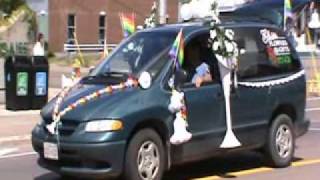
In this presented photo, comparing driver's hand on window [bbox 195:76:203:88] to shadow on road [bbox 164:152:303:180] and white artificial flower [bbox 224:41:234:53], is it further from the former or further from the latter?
shadow on road [bbox 164:152:303:180]

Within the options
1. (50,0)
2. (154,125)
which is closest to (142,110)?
(154,125)

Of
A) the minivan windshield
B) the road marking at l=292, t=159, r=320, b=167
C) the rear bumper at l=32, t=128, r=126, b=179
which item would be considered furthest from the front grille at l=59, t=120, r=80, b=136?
the road marking at l=292, t=159, r=320, b=167

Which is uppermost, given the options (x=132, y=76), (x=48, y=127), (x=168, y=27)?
(x=168, y=27)

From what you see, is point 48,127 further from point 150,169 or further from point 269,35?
point 269,35

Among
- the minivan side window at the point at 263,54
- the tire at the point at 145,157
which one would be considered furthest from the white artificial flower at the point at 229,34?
the tire at the point at 145,157

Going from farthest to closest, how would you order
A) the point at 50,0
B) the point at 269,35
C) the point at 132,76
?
the point at 50,0 → the point at 269,35 → the point at 132,76

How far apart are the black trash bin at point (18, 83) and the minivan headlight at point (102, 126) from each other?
366 inches

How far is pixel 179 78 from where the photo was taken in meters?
9.30

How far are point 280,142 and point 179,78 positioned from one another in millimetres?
2222

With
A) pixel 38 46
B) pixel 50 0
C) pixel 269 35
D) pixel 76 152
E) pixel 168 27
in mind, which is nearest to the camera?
pixel 76 152

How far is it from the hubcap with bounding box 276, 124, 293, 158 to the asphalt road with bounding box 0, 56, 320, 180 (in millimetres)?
233

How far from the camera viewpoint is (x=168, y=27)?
1003 centimetres

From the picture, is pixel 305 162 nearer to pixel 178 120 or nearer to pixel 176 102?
pixel 178 120

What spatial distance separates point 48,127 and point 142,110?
1.14 metres
